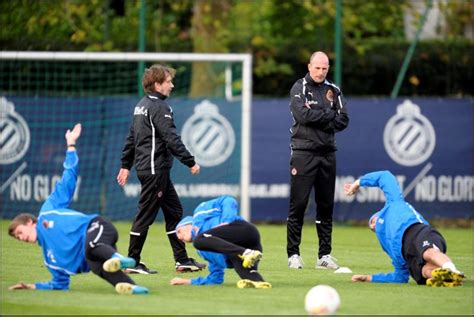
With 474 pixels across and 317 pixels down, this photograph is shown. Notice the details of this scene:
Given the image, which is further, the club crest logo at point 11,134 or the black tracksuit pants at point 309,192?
the club crest logo at point 11,134

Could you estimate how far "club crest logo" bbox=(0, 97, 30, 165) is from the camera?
17641mm

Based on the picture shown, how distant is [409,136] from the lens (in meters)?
18.2

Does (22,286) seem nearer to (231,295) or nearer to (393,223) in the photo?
(231,295)

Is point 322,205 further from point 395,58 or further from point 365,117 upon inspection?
point 395,58

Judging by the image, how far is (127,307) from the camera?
8352mm

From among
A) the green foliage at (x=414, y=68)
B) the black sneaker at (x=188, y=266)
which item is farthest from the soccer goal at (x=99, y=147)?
the black sneaker at (x=188, y=266)

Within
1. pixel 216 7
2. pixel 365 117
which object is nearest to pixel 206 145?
pixel 365 117

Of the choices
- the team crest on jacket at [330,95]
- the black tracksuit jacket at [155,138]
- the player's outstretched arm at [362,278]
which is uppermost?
the team crest on jacket at [330,95]

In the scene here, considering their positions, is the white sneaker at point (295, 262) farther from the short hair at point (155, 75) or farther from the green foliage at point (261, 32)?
the green foliage at point (261, 32)

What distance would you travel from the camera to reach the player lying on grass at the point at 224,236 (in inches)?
367

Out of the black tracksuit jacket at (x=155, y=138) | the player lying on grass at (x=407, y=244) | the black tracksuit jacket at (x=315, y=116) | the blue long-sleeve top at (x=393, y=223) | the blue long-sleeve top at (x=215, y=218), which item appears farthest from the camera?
the black tracksuit jacket at (x=315, y=116)

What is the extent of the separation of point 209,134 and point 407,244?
27.4ft

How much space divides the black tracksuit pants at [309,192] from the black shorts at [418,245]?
179cm

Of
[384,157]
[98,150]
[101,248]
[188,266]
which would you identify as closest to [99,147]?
[98,150]
